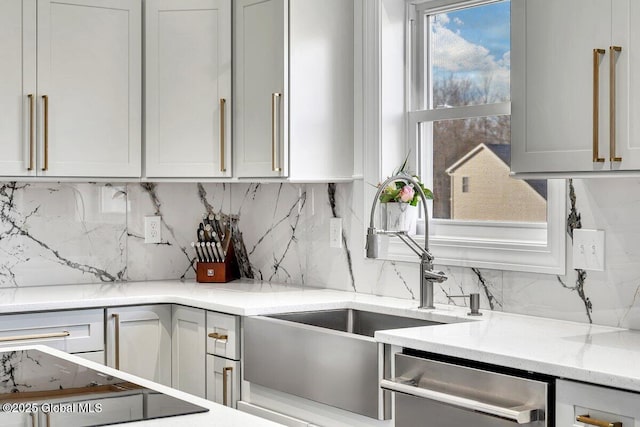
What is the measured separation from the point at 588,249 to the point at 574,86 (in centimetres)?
61

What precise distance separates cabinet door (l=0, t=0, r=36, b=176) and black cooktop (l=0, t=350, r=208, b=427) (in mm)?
1788

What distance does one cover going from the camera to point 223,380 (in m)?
3.30

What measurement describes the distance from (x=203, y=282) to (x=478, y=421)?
2.15 metres

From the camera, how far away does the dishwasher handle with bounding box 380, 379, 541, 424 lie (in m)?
2.10

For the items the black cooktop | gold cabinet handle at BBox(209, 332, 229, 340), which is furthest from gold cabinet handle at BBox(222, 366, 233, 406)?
the black cooktop

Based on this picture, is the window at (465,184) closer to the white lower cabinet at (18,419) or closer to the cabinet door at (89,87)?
the cabinet door at (89,87)

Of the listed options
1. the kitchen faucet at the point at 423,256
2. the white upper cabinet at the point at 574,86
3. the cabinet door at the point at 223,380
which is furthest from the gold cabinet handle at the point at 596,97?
the cabinet door at the point at 223,380

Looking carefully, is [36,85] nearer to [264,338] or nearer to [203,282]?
[203,282]

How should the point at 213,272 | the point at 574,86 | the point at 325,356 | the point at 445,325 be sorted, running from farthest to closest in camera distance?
the point at 213,272, the point at 325,356, the point at 445,325, the point at 574,86

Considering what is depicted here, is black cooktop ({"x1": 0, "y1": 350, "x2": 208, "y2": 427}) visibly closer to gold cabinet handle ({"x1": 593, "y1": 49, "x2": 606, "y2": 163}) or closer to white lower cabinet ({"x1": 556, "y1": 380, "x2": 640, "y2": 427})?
white lower cabinet ({"x1": 556, "y1": 380, "x2": 640, "y2": 427})

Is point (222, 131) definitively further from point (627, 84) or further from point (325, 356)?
point (627, 84)

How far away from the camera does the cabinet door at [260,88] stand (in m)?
3.52

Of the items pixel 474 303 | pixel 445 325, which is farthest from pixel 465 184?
pixel 445 325

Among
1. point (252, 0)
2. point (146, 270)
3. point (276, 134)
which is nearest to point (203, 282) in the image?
point (146, 270)
